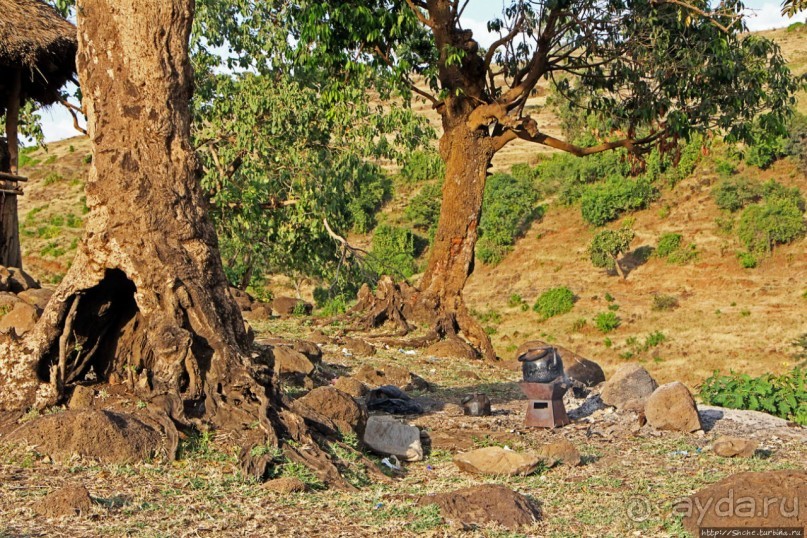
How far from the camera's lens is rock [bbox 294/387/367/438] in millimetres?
6328

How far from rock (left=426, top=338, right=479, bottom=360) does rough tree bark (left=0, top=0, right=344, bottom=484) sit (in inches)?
219

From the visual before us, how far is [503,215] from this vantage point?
1390 inches

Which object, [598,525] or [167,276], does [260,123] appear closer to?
[167,276]

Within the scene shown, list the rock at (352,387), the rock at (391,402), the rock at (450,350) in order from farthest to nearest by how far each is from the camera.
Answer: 1. the rock at (450,350)
2. the rock at (352,387)
3. the rock at (391,402)

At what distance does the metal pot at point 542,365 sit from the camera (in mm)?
7254

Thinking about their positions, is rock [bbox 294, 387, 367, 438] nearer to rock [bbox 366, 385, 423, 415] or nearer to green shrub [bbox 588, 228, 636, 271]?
rock [bbox 366, 385, 423, 415]

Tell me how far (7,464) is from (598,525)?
3.12m

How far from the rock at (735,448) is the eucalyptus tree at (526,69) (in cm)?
590

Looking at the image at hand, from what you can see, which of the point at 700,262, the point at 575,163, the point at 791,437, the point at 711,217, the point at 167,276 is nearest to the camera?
the point at 167,276

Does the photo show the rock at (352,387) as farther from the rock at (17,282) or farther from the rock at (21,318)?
the rock at (17,282)

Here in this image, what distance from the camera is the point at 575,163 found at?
38.3 m

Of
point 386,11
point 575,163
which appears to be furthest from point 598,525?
point 575,163

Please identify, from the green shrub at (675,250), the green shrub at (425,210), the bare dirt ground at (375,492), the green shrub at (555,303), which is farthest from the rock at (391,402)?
the green shrub at (425,210)

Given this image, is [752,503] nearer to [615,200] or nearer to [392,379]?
[392,379]
